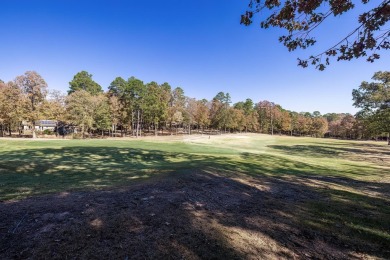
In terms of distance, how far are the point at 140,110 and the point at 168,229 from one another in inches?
2492

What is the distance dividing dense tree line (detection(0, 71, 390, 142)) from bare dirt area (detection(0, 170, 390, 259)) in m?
34.6

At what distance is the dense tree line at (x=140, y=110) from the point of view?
118ft

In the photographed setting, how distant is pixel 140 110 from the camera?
65.3 metres

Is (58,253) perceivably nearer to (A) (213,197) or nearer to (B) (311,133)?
(A) (213,197)

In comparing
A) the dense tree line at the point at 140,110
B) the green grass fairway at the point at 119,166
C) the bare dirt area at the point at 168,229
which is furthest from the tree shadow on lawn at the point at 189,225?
the dense tree line at the point at 140,110

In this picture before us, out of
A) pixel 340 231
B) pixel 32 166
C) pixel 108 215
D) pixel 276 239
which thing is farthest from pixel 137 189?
pixel 32 166

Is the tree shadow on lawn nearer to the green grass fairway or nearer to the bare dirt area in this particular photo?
the bare dirt area

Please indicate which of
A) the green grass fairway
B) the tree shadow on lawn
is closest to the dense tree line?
the green grass fairway

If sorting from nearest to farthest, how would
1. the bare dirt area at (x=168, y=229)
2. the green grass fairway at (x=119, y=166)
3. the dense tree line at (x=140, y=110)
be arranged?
the bare dirt area at (x=168, y=229) < the green grass fairway at (x=119, y=166) < the dense tree line at (x=140, y=110)

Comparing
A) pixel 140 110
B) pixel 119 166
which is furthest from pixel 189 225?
pixel 140 110

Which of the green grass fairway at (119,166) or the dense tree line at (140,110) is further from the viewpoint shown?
the dense tree line at (140,110)

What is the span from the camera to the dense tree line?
35938 millimetres

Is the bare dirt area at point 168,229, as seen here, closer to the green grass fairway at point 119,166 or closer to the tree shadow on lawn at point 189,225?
the tree shadow on lawn at point 189,225

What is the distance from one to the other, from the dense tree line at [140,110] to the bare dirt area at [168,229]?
34561 millimetres
